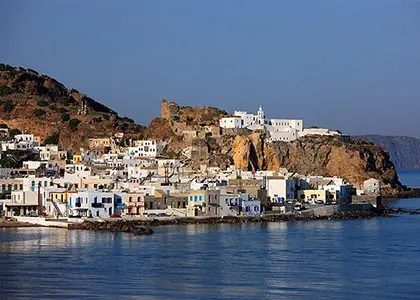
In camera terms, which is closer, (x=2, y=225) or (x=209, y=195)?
(x=2, y=225)

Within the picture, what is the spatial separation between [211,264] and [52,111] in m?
56.6

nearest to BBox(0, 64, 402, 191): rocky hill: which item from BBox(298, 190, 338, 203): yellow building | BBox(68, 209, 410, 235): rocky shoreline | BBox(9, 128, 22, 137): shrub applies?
BBox(9, 128, 22, 137): shrub

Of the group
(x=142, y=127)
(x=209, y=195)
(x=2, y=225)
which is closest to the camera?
(x=2, y=225)

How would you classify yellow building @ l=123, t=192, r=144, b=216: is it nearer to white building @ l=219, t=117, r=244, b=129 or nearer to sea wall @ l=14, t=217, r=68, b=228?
sea wall @ l=14, t=217, r=68, b=228

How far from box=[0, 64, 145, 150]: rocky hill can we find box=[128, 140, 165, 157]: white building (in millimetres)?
8076

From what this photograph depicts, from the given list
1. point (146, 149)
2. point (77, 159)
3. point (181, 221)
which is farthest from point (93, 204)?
point (146, 149)

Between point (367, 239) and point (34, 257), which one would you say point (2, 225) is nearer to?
point (34, 257)

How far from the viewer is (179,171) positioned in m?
57.5

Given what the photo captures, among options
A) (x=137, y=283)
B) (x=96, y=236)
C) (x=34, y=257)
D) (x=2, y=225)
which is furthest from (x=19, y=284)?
(x=2, y=225)

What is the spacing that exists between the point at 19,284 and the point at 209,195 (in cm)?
2017

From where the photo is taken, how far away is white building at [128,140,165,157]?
67125 millimetres

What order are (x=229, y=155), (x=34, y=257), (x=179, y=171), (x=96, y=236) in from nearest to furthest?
(x=34, y=257)
(x=96, y=236)
(x=179, y=171)
(x=229, y=155)

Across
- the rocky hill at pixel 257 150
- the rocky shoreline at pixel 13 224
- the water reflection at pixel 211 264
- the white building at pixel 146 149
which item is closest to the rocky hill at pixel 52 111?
the rocky hill at pixel 257 150

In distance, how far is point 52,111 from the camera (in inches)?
3324
